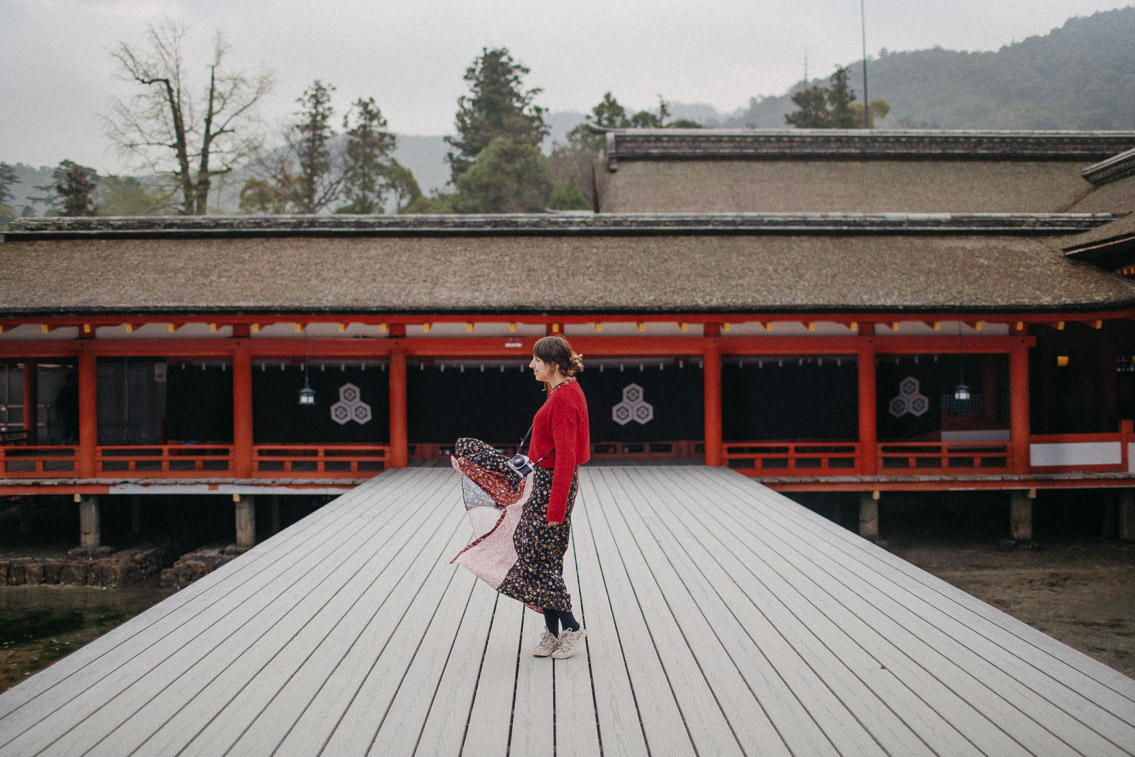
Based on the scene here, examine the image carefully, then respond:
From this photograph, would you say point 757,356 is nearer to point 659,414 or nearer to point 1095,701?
point 659,414

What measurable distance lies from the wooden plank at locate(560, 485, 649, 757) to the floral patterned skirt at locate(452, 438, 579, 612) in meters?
0.36

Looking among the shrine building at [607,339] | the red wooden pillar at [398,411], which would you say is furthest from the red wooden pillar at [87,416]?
the red wooden pillar at [398,411]

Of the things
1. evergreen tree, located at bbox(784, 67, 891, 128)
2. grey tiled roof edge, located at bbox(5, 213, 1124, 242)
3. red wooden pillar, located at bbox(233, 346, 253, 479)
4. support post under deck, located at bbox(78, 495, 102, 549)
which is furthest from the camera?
evergreen tree, located at bbox(784, 67, 891, 128)

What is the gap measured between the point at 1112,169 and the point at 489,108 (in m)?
27.1

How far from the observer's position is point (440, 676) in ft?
9.71

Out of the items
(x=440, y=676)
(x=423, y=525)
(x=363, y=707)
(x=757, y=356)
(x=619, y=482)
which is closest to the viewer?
(x=363, y=707)

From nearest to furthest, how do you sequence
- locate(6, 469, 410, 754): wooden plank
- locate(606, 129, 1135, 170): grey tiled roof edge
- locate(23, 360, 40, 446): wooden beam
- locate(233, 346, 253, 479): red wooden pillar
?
locate(6, 469, 410, 754): wooden plank, locate(233, 346, 253, 479): red wooden pillar, locate(23, 360, 40, 446): wooden beam, locate(606, 129, 1135, 170): grey tiled roof edge

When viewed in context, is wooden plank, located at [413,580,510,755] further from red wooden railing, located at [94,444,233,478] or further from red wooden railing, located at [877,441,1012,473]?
red wooden railing, located at [877,441,1012,473]

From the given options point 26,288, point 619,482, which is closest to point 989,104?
point 619,482

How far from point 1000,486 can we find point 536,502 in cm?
856

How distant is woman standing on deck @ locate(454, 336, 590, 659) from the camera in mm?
2883

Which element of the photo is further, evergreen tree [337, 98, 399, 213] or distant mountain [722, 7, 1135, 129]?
distant mountain [722, 7, 1135, 129]

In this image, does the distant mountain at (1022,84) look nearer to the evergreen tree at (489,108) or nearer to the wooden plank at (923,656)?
the evergreen tree at (489,108)

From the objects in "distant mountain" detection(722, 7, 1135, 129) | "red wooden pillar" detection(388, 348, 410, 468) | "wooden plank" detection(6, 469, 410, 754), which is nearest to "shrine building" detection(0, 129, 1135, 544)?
"red wooden pillar" detection(388, 348, 410, 468)
